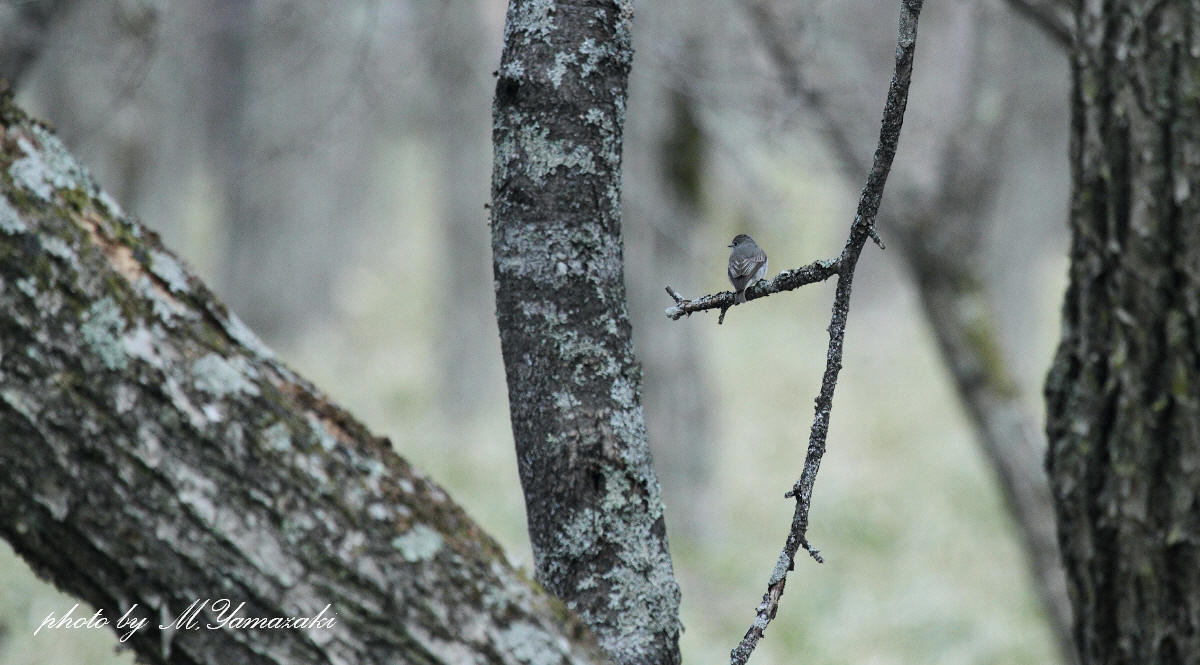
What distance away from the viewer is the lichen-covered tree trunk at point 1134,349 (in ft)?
7.52

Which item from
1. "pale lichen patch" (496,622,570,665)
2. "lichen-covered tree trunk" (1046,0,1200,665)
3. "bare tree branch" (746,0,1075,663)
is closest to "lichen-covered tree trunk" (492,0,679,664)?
"pale lichen patch" (496,622,570,665)

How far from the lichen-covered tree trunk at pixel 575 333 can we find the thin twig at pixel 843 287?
185 mm

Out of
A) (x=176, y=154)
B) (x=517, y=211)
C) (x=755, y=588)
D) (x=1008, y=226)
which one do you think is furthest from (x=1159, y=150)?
(x=176, y=154)

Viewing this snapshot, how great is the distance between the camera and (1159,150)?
238 centimetres

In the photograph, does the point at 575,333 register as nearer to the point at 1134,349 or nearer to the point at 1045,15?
the point at 1134,349

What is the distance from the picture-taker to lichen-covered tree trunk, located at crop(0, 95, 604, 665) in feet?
4.35

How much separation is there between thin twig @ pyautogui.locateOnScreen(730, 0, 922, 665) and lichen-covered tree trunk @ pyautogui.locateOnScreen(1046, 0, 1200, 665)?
947 mm

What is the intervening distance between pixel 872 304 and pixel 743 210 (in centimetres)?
1641

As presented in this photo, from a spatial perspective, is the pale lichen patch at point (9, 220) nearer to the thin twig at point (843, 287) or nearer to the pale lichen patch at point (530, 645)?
the pale lichen patch at point (530, 645)

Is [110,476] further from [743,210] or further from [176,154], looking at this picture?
[176,154]

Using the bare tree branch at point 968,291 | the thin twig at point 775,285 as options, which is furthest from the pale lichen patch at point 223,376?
the bare tree branch at point 968,291

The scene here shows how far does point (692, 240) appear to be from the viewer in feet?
28.2

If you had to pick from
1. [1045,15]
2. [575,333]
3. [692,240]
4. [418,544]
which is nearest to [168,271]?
[418,544]

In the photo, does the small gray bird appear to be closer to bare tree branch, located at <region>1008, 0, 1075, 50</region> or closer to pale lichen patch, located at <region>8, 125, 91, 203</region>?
pale lichen patch, located at <region>8, 125, 91, 203</region>
